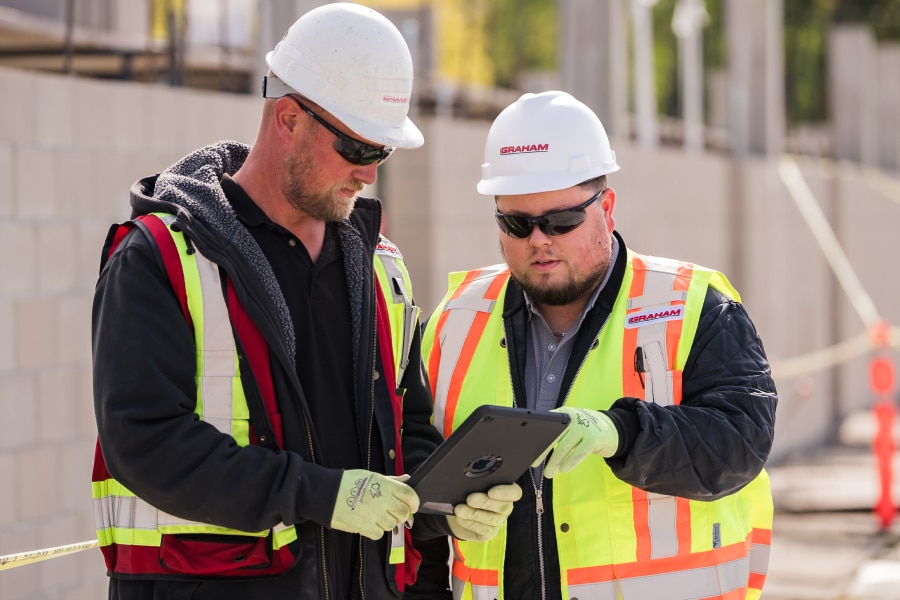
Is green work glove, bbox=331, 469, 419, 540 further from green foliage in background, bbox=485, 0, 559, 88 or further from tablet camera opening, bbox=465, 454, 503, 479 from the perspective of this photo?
green foliage in background, bbox=485, 0, 559, 88

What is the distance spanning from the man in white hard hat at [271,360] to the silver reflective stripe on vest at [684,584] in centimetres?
42

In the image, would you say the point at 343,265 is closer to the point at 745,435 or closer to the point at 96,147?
the point at 745,435

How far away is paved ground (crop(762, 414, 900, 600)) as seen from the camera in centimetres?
829

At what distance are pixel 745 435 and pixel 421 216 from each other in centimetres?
525

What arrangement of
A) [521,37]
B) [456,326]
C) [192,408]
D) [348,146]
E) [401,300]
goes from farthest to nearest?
1. [521,37]
2. [456,326]
3. [401,300]
4. [348,146]
5. [192,408]

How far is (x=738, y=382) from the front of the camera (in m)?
3.48

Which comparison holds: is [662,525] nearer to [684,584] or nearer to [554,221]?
[684,584]

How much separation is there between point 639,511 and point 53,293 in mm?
2943

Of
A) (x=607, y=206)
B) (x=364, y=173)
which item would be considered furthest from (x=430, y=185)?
(x=364, y=173)

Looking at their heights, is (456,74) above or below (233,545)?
above

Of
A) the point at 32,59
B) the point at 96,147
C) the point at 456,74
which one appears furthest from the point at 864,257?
the point at 456,74

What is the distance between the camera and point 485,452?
3133 millimetres

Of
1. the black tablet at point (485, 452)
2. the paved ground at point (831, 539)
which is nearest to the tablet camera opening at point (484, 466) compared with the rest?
the black tablet at point (485, 452)

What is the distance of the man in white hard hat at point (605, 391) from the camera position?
11.2 feet
